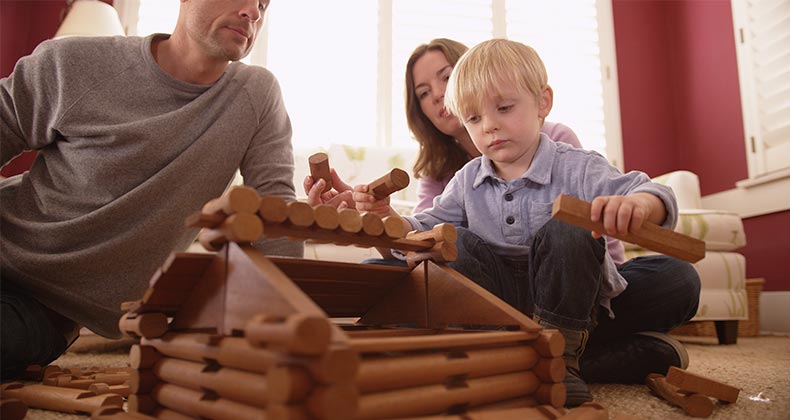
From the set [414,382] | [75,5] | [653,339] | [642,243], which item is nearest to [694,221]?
[653,339]

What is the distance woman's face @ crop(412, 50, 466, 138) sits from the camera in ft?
4.77

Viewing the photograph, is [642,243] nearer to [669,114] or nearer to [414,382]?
[414,382]

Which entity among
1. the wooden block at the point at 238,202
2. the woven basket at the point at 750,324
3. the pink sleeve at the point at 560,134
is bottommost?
the woven basket at the point at 750,324

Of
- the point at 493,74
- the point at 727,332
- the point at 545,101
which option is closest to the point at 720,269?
the point at 727,332

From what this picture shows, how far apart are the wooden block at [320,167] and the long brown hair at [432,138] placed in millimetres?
624

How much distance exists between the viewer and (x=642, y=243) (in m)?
0.64

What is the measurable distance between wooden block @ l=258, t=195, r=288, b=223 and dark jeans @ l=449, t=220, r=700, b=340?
439 mm

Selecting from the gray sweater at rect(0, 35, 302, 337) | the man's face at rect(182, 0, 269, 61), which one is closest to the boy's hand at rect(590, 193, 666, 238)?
the gray sweater at rect(0, 35, 302, 337)

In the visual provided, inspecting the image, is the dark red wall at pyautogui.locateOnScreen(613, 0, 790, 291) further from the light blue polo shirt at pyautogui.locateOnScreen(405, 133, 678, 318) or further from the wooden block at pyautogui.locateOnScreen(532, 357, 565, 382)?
the wooden block at pyautogui.locateOnScreen(532, 357, 565, 382)

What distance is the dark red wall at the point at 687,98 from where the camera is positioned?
8.93ft

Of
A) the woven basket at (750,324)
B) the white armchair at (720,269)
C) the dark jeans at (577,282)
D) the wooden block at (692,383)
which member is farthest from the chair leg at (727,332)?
the wooden block at (692,383)

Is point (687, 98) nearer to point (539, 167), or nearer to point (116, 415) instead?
point (539, 167)

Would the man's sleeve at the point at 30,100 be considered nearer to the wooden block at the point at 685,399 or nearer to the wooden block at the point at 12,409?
the wooden block at the point at 12,409

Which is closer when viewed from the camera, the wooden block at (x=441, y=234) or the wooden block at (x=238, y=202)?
the wooden block at (x=238, y=202)
